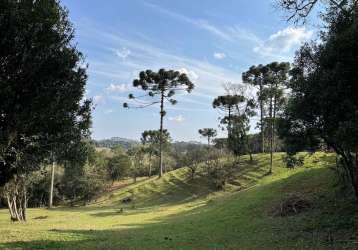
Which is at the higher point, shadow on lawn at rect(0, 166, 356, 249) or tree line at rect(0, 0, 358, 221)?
tree line at rect(0, 0, 358, 221)

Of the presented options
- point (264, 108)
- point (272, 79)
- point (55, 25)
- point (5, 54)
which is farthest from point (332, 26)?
point (264, 108)

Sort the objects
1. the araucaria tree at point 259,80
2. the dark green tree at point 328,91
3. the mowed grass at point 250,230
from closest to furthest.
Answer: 1. the dark green tree at point 328,91
2. the mowed grass at point 250,230
3. the araucaria tree at point 259,80

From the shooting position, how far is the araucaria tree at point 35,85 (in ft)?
51.2

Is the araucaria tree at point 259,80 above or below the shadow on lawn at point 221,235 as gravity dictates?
above

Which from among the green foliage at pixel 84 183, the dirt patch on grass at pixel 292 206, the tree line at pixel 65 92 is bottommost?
the green foliage at pixel 84 183

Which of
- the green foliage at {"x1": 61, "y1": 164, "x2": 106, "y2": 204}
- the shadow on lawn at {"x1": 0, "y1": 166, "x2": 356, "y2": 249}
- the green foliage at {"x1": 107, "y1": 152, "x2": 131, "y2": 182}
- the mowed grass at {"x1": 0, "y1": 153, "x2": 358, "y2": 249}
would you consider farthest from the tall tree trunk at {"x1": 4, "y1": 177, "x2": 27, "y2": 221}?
the green foliage at {"x1": 107, "y1": 152, "x2": 131, "y2": 182}

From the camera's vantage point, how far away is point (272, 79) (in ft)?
232

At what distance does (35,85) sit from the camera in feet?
52.9

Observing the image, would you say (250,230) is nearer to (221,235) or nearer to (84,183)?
(221,235)

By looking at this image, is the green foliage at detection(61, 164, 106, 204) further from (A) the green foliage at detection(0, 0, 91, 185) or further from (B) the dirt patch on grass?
(A) the green foliage at detection(0, 0, 91, 185)

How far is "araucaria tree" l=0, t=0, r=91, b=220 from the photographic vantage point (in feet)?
51.2

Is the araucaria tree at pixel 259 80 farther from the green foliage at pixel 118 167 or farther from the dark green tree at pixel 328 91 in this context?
the dark green tree at pixel 328 91

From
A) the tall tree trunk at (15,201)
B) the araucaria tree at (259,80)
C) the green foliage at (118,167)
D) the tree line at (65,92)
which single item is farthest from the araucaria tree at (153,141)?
the tree line at (65,92)

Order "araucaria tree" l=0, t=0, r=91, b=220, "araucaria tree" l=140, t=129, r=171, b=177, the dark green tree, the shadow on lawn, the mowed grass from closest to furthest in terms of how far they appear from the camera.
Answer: the dark green tree → "araucaria tree" l=0, t=0, r=91, b=220 → the mowed grass → the shadow on lawn → "araucaria tree" l=140, t=129, r=171, b=177
